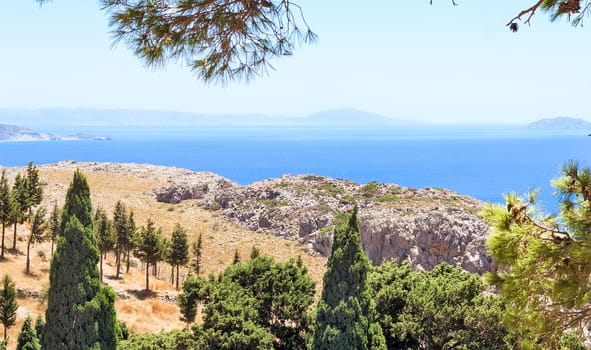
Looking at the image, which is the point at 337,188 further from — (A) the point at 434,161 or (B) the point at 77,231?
(A) the point at 434,161

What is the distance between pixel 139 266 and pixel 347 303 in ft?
73.1

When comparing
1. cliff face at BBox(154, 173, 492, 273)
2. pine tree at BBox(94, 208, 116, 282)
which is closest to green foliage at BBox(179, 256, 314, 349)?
pine tree at BBox(94, 208, 116, 282)

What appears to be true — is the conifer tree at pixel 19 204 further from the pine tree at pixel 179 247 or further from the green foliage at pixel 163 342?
the green foliage at pixel 163 342

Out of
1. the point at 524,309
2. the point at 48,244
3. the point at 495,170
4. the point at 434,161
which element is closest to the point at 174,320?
the point at 48,244

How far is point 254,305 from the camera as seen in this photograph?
1339cm

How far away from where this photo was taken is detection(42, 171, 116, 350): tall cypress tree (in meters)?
11.0

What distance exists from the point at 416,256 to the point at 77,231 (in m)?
22.4

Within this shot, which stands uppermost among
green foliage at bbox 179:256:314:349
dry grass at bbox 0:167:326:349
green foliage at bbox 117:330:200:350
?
green foliage at bbox 179:256:314:349

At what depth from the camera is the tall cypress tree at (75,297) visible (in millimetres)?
11016

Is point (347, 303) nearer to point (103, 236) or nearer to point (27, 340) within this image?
point (27, 340)

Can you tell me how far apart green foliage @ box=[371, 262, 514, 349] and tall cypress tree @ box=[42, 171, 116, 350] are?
22.1 ft

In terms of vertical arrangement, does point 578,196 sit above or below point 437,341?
above

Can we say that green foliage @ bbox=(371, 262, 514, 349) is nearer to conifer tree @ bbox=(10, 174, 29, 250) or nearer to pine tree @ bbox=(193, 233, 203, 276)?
pine tree @ bbox=(193, 233, 203, 276)

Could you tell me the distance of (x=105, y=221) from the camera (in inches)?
1049
